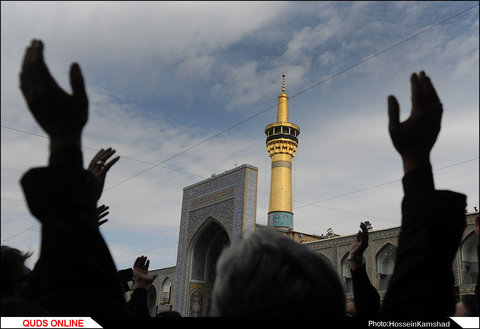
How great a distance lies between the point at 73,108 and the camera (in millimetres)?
541

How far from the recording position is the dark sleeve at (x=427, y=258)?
52 centimetres

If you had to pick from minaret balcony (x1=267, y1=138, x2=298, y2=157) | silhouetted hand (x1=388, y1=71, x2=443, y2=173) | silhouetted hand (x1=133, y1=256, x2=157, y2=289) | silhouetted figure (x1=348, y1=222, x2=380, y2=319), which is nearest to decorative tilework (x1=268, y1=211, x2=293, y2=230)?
minaret balcony (x1=267, y1=138, x2=298, y2=157)

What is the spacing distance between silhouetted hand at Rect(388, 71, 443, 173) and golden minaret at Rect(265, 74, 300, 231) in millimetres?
13502

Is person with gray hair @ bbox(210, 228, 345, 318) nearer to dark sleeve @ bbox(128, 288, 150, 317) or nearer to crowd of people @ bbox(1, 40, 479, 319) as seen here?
crowd of people @ bbox(1, 40, 479, 319)

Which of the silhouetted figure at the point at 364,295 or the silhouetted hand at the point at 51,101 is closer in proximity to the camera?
the silhouetted hand at the point at 51,101

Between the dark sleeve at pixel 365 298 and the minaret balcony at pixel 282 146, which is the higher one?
the minaret balcony at pixel 282 146

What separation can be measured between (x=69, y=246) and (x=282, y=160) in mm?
14518

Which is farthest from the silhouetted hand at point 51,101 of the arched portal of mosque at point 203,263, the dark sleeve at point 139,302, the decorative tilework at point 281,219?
the decorative tilework at point 281,219

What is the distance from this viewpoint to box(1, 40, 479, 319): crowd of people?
1.48ft

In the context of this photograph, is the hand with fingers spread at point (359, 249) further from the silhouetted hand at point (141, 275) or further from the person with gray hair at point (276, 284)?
the person with gray hair at point (276, 284)

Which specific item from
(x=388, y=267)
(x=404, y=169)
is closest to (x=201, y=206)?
(x=388, y=267)

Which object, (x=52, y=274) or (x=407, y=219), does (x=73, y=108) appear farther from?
(x=407, y=219)

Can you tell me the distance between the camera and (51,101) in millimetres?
529

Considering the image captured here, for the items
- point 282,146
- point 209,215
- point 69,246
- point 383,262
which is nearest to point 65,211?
point 69,246
